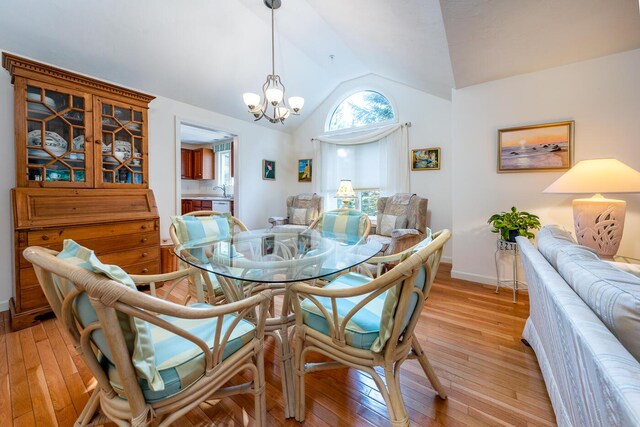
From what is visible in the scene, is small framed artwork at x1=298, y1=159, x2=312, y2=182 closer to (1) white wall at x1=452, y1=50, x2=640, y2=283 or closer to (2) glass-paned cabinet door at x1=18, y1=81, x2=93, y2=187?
(1) white wall at x1=452, y1=50, x2=640, y2=283

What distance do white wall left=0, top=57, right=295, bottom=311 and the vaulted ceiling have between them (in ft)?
0.93

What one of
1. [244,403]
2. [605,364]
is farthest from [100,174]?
[605,364]

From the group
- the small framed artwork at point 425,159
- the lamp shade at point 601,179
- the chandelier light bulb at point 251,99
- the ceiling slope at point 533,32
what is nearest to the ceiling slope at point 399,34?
the ceiling slope at point 533,32

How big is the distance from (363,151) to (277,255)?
3.36 meters

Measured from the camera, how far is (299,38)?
3424 millimetres

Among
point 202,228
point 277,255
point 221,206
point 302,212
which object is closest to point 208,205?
point 221,206

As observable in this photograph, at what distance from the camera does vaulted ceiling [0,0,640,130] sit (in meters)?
1.89

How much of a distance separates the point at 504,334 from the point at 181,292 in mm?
3015

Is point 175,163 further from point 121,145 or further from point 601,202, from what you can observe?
point 601,202

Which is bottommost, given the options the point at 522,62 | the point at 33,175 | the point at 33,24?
the point at 33,175

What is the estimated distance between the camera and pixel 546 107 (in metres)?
2.65

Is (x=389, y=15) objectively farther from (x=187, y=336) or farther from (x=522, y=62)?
(x=187, y=336)

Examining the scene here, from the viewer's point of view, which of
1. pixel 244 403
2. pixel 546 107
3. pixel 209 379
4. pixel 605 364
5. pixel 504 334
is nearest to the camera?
pixel 605 364

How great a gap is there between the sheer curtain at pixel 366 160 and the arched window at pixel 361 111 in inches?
9.5
